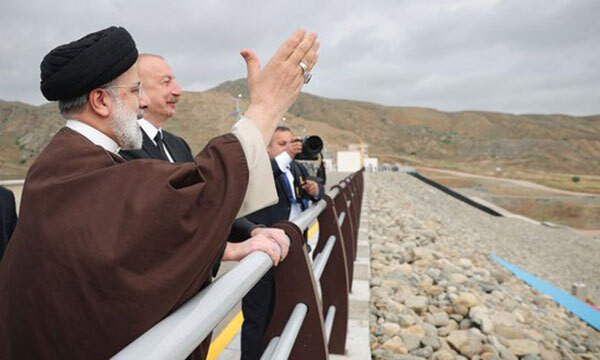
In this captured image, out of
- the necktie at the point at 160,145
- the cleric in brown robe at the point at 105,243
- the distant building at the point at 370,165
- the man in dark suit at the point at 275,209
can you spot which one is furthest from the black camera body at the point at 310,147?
the distant building at the point at 370,165

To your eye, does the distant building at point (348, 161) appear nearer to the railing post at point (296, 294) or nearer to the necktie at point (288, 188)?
the necktie at point (288, 188)

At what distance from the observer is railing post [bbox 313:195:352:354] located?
3.13m

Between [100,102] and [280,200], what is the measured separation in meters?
2.39

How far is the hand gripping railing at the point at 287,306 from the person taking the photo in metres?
0.81

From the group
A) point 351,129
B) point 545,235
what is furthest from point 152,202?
point 351,129

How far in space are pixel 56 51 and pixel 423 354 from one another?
3.55m

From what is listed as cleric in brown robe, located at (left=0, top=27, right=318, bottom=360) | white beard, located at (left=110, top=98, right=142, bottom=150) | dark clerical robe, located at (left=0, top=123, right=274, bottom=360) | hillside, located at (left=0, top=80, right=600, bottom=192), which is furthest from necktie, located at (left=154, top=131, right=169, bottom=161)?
hillside, located at (left=0, top=80, right=600, bottom=192)

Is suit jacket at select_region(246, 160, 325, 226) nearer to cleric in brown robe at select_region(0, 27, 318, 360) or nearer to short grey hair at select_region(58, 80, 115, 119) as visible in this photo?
short grey hair at select_region(58, 80, 115, 119)

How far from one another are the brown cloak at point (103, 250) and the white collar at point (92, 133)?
214 millimetres

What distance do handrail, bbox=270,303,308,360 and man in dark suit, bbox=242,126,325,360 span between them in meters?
0.71

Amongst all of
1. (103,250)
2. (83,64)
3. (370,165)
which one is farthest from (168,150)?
(370,165)

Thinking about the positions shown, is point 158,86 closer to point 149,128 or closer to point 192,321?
point 149,128

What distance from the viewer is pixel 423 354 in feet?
12.5

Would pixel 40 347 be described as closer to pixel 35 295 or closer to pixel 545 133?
pixel 35 295
